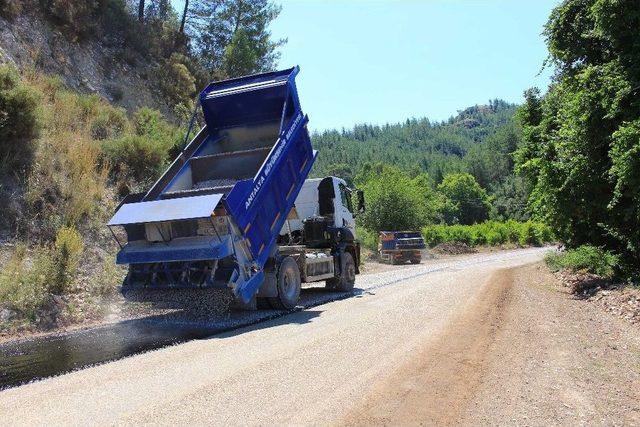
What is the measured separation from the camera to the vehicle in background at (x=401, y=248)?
102 feet

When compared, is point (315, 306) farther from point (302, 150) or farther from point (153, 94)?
point (153, 94)

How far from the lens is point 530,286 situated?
45.1ft

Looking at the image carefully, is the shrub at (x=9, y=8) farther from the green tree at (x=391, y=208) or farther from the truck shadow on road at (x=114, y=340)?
the green tree at (x=391, y=208)

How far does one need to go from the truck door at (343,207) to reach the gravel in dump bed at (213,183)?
378 centimetres

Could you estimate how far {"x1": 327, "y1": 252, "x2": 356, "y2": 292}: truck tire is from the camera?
13477 millimetres

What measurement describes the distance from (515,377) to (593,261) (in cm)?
1085

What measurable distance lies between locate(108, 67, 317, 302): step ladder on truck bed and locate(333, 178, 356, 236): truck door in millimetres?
1904

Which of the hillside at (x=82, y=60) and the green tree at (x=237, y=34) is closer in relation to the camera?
the hillside at (x=82, y=60)

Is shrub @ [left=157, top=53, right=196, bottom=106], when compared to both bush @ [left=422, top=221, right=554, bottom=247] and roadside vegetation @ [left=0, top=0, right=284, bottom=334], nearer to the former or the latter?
roadside vegetation @ [left=0, top=0, right=284, bottom=334]

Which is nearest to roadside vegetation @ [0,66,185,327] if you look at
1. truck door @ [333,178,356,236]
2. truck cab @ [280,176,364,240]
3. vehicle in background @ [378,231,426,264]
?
truck cab @ [280,176,364,240]

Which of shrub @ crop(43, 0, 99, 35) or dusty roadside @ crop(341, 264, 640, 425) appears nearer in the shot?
dusty roadside @ crop(341, 264, 640, 425)

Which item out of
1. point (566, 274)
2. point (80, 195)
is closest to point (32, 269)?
point (80, 195)

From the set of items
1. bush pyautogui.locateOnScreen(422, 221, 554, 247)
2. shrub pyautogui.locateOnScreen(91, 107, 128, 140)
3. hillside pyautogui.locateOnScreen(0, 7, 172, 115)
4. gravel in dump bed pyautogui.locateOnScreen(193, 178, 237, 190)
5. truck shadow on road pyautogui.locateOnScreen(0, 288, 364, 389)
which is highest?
Answer: hillside pyautogui.locateOnScreen(0, 7, 172, 115)

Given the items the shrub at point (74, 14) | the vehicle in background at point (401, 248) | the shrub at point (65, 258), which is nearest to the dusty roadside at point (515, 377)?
the shrub at point (65, 258)
